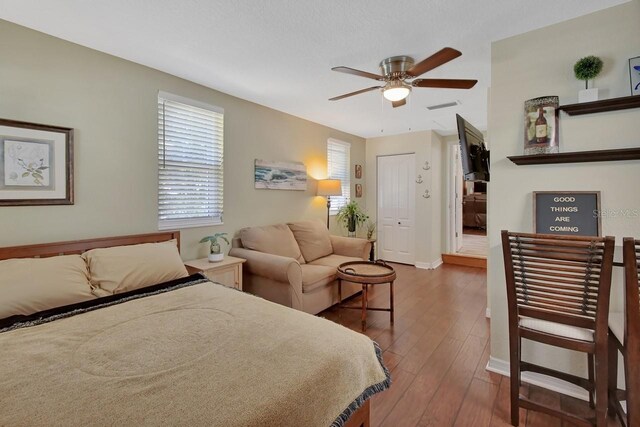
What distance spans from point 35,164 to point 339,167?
401 cm

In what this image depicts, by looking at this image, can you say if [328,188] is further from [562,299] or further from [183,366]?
[183,366]

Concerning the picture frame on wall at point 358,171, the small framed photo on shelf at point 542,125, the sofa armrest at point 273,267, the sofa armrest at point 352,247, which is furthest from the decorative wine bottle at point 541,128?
→ the picture frame on wall at point 358,171

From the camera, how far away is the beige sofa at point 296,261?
284 cm

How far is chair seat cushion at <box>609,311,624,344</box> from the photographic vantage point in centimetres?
149

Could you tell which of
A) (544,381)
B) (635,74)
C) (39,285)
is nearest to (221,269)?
(39,285)

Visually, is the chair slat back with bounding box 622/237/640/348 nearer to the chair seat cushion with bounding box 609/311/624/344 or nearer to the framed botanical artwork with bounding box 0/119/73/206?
the chair seat cushion with bounding box 609/311/624/344

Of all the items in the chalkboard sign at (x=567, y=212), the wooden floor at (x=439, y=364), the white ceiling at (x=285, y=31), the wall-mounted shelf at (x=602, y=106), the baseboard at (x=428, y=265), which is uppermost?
the white ceiling at (x=285, y=31)

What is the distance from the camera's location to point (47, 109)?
2160 millimetres

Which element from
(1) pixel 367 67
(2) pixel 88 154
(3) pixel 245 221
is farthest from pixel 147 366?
(1) pixel 367 67

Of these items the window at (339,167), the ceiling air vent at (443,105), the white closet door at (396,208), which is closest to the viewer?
the ceiling air vent at (443,105)

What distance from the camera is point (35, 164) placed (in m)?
2.12

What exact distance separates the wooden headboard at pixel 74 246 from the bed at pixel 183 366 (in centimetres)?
55

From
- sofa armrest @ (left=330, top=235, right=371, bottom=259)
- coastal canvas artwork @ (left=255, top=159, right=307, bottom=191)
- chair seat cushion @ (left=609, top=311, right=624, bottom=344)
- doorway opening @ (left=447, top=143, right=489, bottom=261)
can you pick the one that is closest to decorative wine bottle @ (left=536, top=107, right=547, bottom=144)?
chair seat cushion @ (left=609, top=311, right=624, bottom=344)

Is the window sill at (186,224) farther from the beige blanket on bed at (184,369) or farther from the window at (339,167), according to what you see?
the window at (339,167)
